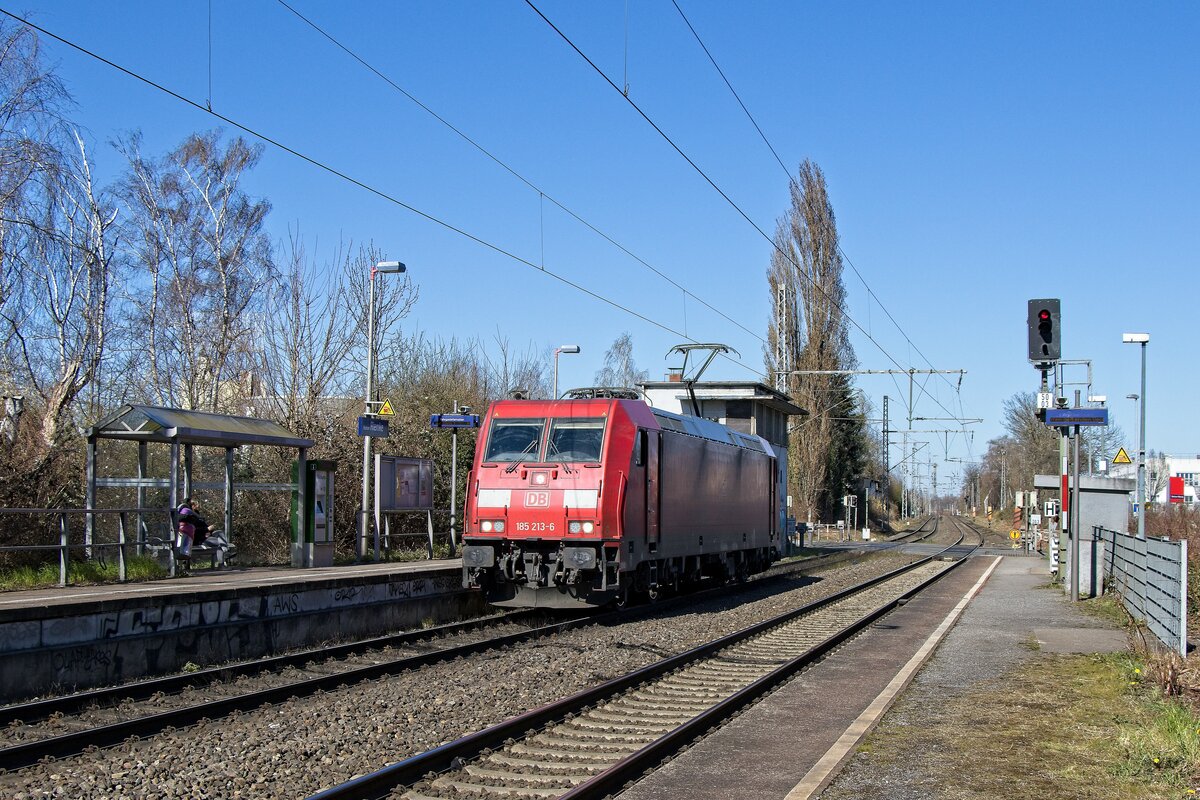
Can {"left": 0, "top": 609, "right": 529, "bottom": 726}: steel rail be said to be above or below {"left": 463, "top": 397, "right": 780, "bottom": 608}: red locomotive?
below

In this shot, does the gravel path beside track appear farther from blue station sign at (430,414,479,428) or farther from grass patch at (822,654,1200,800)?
blue station sign at (430,414,479,428)

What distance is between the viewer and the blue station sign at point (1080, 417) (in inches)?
765

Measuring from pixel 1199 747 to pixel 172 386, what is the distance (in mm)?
30517

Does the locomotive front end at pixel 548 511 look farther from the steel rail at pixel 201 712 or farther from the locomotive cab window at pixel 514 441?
the steel rail at pixel 201 712

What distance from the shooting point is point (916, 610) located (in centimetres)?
2033

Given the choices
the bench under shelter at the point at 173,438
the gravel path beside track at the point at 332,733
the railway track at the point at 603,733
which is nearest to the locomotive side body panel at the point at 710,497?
the railway track at the point at 603,733

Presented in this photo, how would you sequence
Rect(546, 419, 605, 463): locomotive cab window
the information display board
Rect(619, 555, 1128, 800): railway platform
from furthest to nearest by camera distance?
the information display board < Rect(546, 419, 605, 463): locomotive cab window < Rect(619, 555, 1128, 800): railway platform

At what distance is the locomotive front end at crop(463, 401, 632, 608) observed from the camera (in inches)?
642

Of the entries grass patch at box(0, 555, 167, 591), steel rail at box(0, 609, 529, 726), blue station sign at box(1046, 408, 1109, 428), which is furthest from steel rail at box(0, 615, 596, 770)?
blue station sign at box(1046, 408, 1109, 428)

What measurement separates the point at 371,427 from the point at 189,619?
9973mm

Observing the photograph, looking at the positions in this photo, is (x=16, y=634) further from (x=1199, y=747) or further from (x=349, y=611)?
(x=1199, y=747)

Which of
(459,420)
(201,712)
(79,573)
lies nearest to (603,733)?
(201,712)

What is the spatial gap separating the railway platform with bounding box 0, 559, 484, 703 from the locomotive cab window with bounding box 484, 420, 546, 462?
6.99ft

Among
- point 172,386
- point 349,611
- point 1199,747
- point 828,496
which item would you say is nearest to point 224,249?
→ point 172,386
